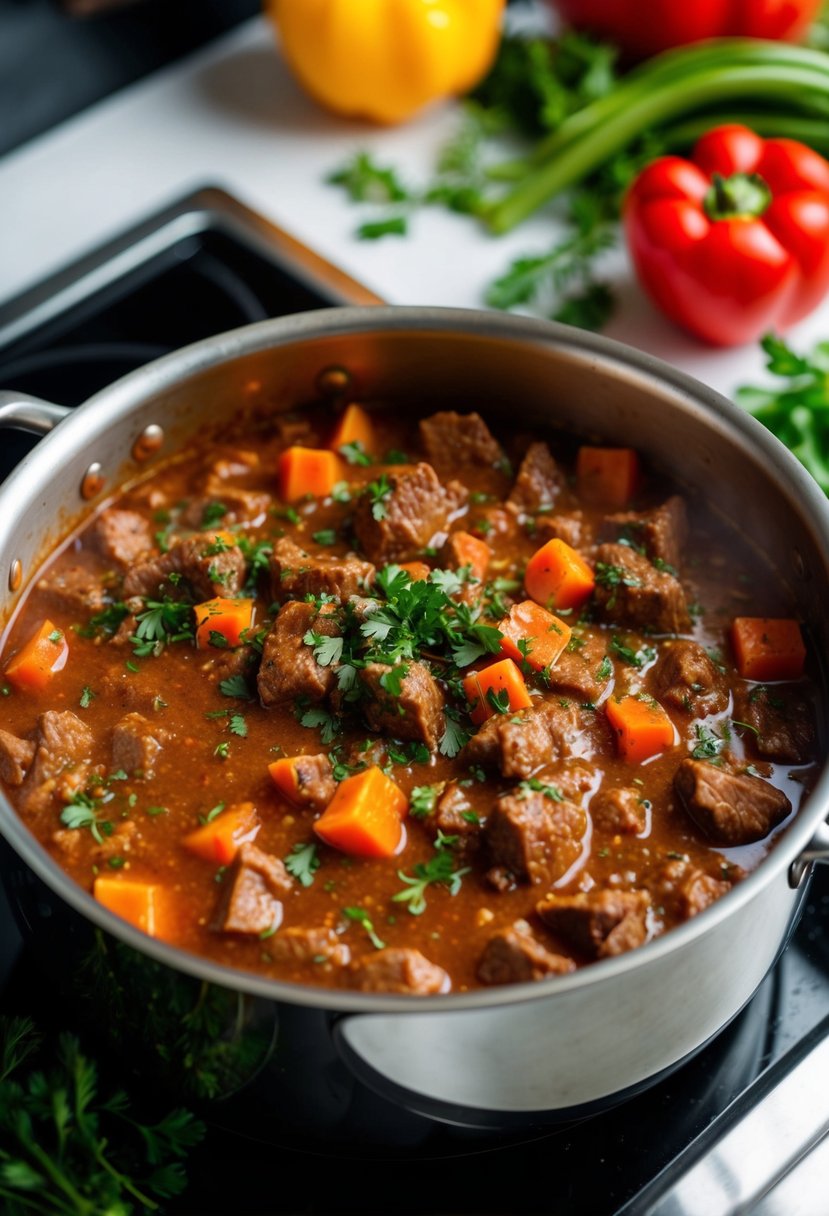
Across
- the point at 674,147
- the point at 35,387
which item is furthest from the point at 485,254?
the point at 35,387

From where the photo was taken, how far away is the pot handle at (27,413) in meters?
3.00

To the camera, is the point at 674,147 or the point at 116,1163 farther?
the point at 674,147

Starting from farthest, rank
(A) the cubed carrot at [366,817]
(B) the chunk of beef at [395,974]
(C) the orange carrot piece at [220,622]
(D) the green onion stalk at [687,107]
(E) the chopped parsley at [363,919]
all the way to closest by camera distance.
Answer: (D) the green onion stalk at [687,107]
(C) the orange carrot piece at [220,622]
(A) the cubed carrot at [366,817]
(E) the chopped parsley at [363,919]
(B) the chunk of beef at [395,974]

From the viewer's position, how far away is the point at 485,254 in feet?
14.8

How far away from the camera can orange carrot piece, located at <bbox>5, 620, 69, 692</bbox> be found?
314 cm

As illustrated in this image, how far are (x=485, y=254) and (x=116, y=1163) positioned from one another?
10.1ft

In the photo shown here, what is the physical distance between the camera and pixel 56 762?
2.91 metres

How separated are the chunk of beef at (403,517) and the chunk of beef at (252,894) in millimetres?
911

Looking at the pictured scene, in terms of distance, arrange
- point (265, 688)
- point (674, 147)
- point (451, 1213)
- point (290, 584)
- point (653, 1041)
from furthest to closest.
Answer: point (674, 147) → point (290, 584) → point (265, 688) → point (451, 1213) → point (653, 1041)

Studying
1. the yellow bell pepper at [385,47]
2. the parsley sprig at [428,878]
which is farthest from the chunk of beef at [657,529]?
the yellow bell pepper at [385,47]

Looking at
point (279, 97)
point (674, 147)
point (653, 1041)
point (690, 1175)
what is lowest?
point (690, 1175)

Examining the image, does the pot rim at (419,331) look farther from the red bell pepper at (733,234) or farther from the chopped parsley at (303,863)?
the red bell pepper at (733,234)

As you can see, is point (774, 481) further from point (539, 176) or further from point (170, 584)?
point (539, 176)

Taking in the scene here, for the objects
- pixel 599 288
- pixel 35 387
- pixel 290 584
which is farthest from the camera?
pixel 599 288
